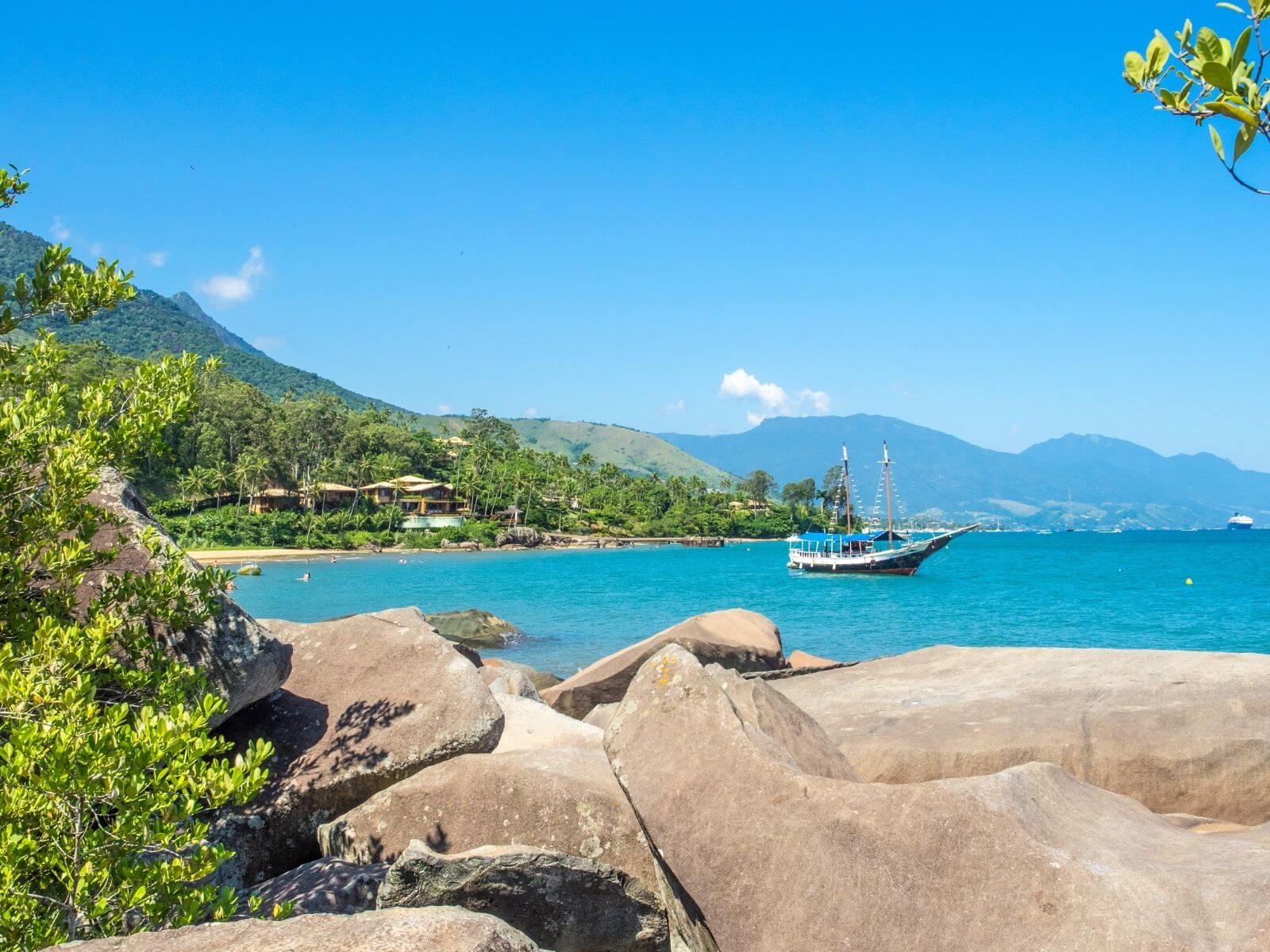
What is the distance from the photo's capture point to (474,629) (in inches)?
1503

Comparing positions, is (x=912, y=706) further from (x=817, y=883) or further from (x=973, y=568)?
(x=973, y=568)

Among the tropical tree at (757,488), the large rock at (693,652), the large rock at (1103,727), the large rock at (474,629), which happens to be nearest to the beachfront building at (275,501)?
the large rock at (474,629)

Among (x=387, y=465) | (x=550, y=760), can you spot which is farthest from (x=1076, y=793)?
(x=387, y=465)

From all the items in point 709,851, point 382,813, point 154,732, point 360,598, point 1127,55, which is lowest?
point 360,598

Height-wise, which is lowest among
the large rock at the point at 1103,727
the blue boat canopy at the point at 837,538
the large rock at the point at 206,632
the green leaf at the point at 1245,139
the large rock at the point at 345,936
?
the blue boat canopy at the point at 837,538

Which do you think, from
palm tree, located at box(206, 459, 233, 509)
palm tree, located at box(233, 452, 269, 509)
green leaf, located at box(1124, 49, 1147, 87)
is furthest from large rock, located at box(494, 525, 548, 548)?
green leaf, located at box(1124, 49, 1147, 87)

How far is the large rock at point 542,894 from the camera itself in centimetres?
591

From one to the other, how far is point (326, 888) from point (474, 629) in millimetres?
32576

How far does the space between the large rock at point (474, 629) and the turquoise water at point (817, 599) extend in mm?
1148

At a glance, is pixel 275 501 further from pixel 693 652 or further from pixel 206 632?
pixel 206 632

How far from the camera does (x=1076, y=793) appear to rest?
6.37 meters

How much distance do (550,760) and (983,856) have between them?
374 centimetres

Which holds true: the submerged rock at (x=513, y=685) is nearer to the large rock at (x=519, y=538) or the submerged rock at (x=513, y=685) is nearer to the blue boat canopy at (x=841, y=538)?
the blue boat canopy at (x=841, y=538)

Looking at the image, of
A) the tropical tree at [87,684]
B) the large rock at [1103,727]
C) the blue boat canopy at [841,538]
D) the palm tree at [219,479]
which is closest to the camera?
the tropical tree at [87,684]
